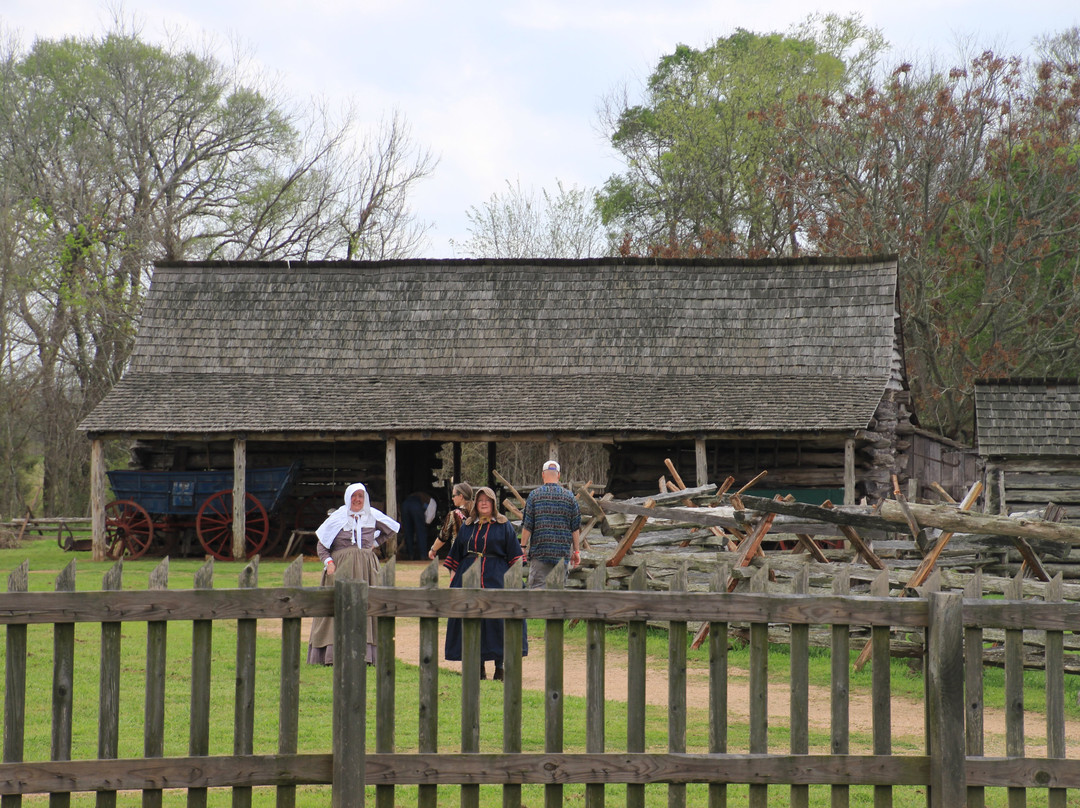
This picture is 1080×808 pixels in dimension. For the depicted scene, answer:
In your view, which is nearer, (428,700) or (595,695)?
(428,700)

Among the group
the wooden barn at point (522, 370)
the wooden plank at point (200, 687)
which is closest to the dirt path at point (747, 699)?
the wooden plank at point (200, 687)

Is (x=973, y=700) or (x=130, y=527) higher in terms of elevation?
(x=973, y=700)

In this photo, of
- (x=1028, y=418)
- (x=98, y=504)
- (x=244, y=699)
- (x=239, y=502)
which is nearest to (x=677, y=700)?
(x=244, y=699)

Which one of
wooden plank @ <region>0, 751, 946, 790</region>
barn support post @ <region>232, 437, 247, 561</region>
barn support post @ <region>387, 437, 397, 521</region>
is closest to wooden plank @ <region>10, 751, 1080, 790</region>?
wooden plank @ <region>0, 751, 946, 790</region>

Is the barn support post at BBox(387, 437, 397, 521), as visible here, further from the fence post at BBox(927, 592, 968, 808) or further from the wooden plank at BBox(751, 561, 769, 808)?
the fence post at BBox(927, 592, 968, 808)

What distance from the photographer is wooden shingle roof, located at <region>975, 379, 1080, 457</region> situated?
18125 mm

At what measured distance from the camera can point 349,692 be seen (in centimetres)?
453

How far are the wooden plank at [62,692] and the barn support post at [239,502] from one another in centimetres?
1721

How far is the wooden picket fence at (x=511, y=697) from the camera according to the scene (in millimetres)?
4480

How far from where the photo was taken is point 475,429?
20.8 meters

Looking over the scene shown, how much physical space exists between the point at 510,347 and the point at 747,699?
49.9ft

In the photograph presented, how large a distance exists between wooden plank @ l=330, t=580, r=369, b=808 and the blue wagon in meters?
17.6

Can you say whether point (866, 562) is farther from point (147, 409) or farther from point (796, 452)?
point (147, 409)

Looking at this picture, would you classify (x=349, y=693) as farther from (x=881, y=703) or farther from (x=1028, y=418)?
(x=1028, y=418)
